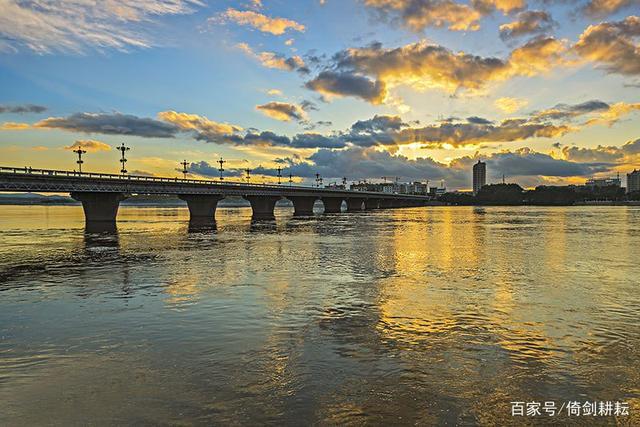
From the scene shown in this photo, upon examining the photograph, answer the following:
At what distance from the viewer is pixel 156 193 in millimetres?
83250

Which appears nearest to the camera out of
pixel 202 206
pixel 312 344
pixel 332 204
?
pixel 312 344

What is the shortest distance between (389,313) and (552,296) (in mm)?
8041

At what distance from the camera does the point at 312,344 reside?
42.1 ft

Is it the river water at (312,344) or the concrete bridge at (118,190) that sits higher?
the concrete bridge at (118,190)

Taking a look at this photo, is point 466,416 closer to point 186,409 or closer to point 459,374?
point 459,374

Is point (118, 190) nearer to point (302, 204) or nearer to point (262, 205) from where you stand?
point (262, 205)

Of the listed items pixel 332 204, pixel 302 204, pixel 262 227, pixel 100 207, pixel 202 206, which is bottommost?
pixel 262 227

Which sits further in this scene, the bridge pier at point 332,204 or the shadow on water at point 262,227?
the bridge pier at point 332,204

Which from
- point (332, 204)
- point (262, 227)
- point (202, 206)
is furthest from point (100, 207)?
point (332, 204)

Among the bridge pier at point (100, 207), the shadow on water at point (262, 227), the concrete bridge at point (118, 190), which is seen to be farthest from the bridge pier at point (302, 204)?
the bridge pier at point (100, 207)

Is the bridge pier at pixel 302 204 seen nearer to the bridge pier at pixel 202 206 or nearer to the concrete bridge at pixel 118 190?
the concrete bridge at pixel 118 190

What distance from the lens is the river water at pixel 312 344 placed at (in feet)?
29.5

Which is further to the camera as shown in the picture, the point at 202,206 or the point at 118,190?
the point at 202,206

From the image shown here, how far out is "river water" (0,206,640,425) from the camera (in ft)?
29.5
